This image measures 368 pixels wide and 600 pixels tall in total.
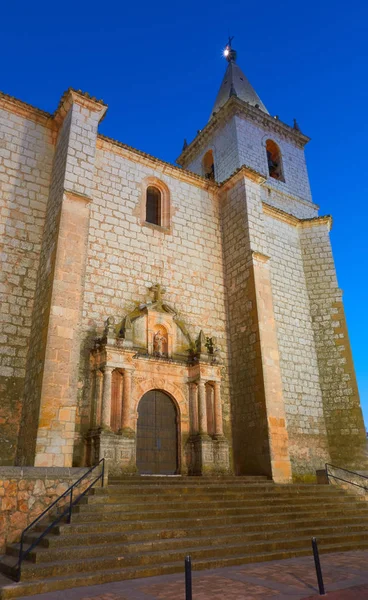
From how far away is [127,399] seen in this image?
9.77m

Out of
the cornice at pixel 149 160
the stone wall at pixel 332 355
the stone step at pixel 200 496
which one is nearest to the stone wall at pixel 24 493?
the stone step at pixel 200 496

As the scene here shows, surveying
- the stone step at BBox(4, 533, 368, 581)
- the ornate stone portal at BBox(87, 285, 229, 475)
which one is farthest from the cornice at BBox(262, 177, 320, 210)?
the stone step at BBox(4, 533, 368, 581)

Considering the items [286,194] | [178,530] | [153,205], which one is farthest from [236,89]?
[178,530]

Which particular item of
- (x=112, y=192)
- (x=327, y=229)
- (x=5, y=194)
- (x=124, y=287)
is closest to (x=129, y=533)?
(x=124, y=287)

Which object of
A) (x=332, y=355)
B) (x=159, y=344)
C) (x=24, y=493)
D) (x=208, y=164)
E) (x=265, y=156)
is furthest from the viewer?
(x=208, y=164)

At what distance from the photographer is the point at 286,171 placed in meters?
21.5

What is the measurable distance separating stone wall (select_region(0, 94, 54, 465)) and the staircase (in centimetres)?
304

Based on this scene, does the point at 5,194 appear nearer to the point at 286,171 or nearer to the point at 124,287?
the point at 124,287

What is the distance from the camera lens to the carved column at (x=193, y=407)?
35.8 ft

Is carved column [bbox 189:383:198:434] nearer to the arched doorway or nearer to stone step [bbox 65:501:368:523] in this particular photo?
the arched doorway

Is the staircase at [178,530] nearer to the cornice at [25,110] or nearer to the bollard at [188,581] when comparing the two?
the bollard at [188,581]

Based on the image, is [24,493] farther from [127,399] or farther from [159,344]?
[159,344]

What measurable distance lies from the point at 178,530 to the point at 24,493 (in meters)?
2.32

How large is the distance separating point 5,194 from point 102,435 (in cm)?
619
